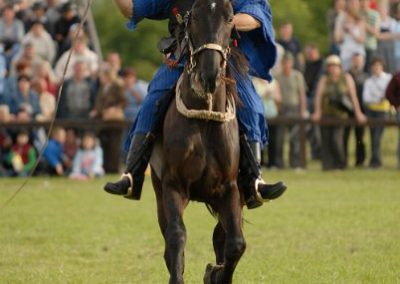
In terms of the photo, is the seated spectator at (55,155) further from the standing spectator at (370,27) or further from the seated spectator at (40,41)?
the standing spectator at (370,27)

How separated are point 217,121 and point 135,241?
15.4 ft

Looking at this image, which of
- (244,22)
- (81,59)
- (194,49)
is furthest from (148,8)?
(81,59)

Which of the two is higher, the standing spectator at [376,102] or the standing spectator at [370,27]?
the standing spectator at [370,27]

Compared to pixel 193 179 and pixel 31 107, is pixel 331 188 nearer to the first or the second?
pixel 31 107

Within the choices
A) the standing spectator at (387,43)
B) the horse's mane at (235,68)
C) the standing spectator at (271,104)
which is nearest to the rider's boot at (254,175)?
the horse's mane at (235,68)

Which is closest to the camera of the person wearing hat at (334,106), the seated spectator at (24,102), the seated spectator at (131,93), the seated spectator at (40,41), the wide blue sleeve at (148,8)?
the wide blue sleeve at (148,8)

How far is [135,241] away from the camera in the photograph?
521 inches

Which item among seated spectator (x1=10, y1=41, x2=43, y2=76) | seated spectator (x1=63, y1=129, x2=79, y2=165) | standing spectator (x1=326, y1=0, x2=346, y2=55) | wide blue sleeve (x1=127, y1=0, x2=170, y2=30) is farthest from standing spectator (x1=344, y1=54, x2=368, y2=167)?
wide blue sleeve (x1=127, y1=0, x2=170, y2=30)

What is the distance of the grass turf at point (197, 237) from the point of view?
10805mm

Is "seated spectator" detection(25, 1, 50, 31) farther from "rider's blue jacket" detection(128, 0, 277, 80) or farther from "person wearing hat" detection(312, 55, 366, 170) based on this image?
"rider's blue jacket" detection(128, 0, 277, 80)

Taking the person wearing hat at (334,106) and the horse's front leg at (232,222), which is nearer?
the horse's front leg at (232,222)

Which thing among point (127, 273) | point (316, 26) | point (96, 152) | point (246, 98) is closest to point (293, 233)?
point (127, 273)

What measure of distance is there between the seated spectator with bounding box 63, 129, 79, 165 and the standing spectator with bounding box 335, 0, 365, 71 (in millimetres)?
5406

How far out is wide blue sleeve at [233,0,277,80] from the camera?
937 cm
